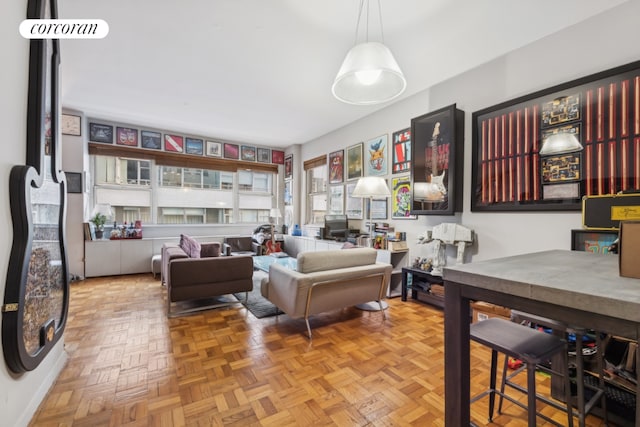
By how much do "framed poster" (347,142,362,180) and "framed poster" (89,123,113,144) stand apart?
4.63 m

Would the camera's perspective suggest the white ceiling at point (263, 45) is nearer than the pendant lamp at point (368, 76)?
No

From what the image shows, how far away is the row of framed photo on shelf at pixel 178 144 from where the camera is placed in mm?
5207

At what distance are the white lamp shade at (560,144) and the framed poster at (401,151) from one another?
1.64 metres

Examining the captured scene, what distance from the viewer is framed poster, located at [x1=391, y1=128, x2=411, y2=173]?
159 inches

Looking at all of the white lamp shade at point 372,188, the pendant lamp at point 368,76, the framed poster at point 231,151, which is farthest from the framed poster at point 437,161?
the framed poster at point 231,151

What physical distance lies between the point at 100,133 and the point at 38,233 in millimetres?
4619

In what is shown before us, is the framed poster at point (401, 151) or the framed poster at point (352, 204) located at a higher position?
the framed poster at point (401, 151)

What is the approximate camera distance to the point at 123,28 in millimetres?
2562

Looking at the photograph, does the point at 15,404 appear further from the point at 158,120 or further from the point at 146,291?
the point at 158,120

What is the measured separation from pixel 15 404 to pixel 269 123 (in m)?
4.79

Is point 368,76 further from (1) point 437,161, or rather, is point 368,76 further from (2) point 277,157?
(2) point 277,157

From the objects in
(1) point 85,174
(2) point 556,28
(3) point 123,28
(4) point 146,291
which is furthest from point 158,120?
(2) point 556,28

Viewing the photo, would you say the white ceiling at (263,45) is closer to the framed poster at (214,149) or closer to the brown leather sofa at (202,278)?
the framed poster at (214,149)

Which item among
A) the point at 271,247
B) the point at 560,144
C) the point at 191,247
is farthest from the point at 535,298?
the point at 271,247
